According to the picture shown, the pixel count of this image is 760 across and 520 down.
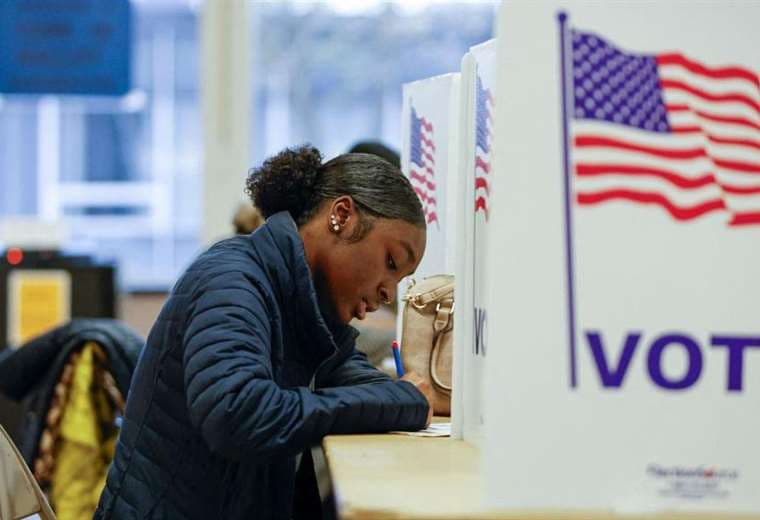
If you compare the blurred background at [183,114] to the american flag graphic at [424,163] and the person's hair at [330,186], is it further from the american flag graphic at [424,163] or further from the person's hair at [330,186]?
the person's hair at [330,186]

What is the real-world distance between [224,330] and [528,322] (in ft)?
1.73

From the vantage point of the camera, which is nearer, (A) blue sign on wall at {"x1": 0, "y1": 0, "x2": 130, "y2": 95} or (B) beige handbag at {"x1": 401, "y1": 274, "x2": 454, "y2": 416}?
(B) beige handbag at {"x1": 401, "y1": 274, "x2": 454, "y2": 416}

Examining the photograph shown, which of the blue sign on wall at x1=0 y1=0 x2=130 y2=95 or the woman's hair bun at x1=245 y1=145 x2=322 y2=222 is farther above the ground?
the blue sign on wall at x1=0 y1=0 x2=130 y2=95

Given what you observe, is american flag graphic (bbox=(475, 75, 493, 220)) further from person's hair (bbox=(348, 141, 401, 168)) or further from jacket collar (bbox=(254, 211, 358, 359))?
person's hair (bbox=(348, 141, 401, 168))

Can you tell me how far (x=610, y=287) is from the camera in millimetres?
1314

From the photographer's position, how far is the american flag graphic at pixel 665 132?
1.32 m

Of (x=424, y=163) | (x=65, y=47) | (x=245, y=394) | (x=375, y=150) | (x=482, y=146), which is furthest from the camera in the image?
(x=65, y=47)

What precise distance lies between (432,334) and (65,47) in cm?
347

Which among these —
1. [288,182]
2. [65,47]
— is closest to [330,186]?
[288,182]

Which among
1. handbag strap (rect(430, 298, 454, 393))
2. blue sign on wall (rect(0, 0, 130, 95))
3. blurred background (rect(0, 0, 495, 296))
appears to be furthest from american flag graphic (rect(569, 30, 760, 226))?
blue sign on wall (rect(0, 0, 130, 95))

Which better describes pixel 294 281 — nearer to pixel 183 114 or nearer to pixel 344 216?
pixel 344 216

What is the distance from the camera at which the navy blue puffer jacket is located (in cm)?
163

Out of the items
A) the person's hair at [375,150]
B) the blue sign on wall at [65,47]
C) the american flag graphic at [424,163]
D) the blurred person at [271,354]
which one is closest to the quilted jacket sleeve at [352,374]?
the blurred person at [271,354]

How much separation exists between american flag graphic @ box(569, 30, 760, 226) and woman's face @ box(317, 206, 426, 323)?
2.20 ft
